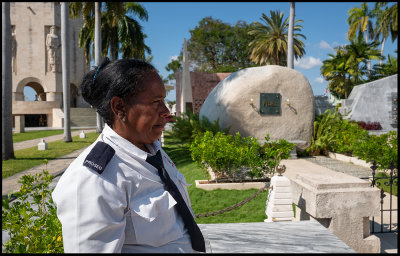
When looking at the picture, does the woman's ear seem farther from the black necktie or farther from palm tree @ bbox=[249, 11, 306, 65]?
palm tree @ bbox=[249, 11, 306, 65]

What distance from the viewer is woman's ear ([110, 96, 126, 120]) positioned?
1364 mm

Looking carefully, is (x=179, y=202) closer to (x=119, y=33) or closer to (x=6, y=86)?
(x=6, y=86)

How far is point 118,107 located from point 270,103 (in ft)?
32.6

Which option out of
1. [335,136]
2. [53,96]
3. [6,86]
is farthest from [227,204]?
[53,96]

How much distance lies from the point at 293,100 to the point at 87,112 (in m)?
29.9

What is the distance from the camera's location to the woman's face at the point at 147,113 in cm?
138

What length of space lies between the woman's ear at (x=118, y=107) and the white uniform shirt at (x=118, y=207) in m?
0.09

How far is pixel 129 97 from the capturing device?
137cm

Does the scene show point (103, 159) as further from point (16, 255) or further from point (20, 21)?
point (20, 21)

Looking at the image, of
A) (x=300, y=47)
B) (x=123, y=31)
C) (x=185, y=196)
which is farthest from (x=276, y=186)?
(x=300, y=47)

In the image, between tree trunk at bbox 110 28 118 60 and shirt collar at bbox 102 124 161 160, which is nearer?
shirt collar at bbox 102 124 161 160

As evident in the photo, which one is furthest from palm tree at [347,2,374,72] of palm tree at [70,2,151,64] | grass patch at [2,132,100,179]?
grass patch at [2,132,100,179]

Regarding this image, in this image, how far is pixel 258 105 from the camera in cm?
1084

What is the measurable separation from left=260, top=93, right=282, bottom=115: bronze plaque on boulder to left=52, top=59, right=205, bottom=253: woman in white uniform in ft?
31.6
